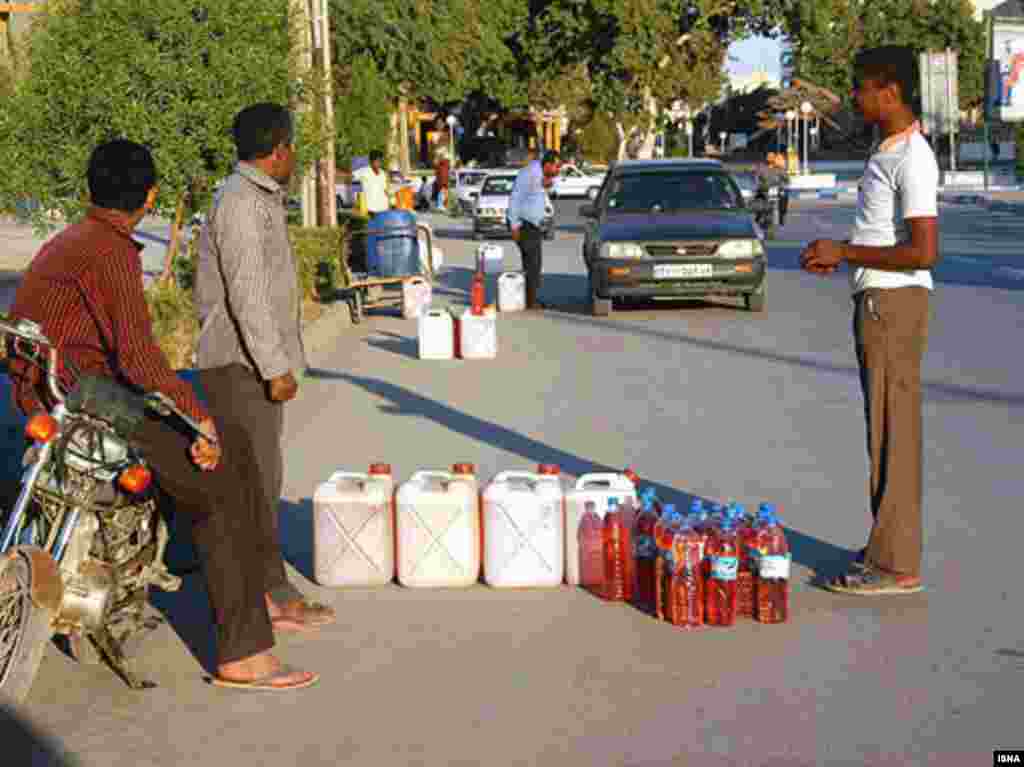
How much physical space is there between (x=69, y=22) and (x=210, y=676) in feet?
34.4

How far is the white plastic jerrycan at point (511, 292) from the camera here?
19922mm

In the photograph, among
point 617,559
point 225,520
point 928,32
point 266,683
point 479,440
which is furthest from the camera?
point 928,32

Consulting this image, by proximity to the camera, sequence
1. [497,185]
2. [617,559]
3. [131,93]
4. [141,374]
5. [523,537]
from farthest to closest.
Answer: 1. [497,185]
2. [131,93]
3. [523,537]
4. [617,559]
5. [141,374]

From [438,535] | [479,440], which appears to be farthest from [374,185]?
[438,535]

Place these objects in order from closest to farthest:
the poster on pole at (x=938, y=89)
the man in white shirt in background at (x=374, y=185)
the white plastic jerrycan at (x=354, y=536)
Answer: the white plastic jerrycan at (x=354, y=536) < the man in white shirt in background at (x=374, y=185) < the poster on pole at (x=938, y=89)

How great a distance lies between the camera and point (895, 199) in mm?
6906

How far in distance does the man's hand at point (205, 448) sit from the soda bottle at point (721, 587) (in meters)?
2.06

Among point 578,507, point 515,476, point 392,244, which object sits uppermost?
point 392,244

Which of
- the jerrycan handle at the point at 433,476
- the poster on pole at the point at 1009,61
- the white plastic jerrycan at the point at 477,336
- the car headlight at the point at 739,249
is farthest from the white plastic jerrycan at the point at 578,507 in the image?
the poster on pole at the point at 1009,61

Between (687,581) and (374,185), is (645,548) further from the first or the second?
(374,185)

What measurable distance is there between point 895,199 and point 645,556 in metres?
1.82

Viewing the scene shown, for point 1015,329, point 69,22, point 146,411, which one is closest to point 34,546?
point 146,411

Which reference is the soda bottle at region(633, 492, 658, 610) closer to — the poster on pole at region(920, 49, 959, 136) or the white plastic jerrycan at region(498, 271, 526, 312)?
the white plastic jerrycan at region(498, 271, 526, 312)

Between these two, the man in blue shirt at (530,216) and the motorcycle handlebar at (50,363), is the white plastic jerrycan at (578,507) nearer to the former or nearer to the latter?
the motorcycle handlebar at (50,363)
